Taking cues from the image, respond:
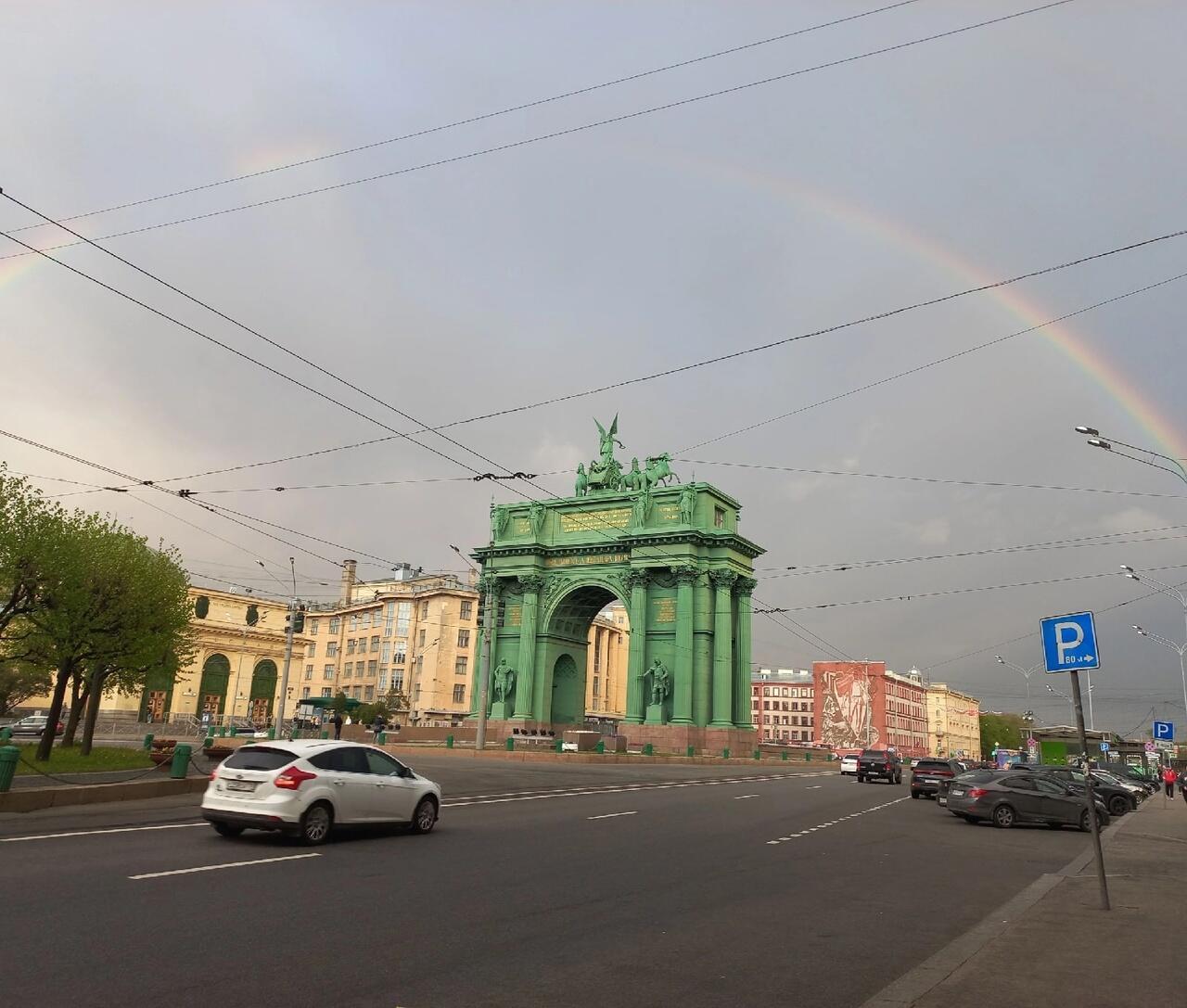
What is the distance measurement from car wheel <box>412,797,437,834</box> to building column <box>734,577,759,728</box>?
50.1 m

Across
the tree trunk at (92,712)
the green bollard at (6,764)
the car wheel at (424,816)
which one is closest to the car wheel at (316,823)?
the car wheel at (424,816)

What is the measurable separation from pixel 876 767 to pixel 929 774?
532 inches

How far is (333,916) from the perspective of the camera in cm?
872

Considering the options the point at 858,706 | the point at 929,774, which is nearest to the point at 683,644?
Result: the point at 929,774

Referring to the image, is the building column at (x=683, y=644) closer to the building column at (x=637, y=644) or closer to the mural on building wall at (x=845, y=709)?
the building column at (x=637, y=644)

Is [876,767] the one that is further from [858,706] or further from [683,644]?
[858,706]

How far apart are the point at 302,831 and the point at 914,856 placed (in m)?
10.3

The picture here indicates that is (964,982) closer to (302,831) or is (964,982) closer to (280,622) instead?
(302,831)

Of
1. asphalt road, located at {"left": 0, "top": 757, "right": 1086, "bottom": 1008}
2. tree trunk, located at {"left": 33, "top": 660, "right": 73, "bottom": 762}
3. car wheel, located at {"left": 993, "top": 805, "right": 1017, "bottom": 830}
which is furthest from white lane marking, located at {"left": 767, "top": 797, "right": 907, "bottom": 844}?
tree trunk, located at {"left": 33, "top": 660, "right": 73, "bottom": 762}

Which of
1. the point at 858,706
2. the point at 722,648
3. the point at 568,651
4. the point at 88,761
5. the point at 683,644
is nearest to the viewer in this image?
the point at 88,761

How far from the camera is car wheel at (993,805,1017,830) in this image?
24016 millimetres

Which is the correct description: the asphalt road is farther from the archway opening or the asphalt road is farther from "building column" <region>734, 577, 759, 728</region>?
the archway opening

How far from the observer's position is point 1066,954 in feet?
26.5

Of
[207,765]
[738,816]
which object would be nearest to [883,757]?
[738,816]
